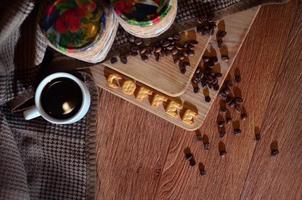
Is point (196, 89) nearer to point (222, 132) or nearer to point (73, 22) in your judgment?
point (222, 132)

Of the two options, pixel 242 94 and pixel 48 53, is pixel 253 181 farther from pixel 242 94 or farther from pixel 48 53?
pixel 48 53

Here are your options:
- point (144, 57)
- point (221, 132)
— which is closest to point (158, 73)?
point (144, 57)

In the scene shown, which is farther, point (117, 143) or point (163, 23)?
Result: point (117, 143)

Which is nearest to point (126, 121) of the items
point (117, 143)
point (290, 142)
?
point (117, 143)

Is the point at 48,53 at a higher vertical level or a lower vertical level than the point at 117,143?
higher

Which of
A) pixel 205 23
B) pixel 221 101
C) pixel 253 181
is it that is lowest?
pixel 253 181

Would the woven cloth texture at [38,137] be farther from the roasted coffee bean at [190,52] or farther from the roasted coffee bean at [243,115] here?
the roasted coffee bean at [243,115]
